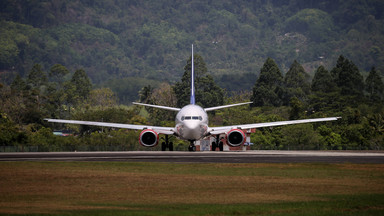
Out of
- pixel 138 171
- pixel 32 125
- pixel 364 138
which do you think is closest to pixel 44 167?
pixel 138 171

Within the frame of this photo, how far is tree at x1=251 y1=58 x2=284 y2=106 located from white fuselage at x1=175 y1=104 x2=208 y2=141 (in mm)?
115026

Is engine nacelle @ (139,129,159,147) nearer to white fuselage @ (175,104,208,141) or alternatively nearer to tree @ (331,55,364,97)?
white fuselage @ (175,104,208,141)

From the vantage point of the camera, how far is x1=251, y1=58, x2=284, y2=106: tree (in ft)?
559

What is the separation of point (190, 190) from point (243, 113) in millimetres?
111612

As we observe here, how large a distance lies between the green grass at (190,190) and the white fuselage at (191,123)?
16597 millimetres

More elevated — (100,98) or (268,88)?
(268,88)

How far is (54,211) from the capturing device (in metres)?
19.8

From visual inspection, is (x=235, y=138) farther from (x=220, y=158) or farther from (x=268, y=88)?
(x=268, y=88)

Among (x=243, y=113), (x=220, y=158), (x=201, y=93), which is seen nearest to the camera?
(x=220, y=158)

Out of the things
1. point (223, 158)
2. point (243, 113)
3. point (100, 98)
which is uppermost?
point (100, 98)

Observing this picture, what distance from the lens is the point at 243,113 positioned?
136500 mm

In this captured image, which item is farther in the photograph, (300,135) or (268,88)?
(268,88)

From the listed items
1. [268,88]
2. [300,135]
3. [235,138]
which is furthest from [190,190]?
[268,88]

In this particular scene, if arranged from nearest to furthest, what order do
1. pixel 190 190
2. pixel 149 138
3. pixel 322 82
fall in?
pixel 190 190, pixel 149 138, pixel 322 82
